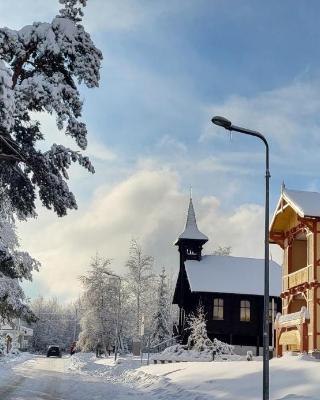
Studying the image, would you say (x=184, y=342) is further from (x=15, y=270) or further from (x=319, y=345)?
(x=15, y=270)

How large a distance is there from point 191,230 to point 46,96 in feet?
143

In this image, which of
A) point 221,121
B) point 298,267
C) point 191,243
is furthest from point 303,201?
point 191,243

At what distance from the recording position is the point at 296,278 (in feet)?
104

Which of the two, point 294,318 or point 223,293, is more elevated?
point 223,293

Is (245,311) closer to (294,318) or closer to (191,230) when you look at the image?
(191,230)

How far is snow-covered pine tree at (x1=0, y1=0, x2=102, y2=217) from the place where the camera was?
14.9 m

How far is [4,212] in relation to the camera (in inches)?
719

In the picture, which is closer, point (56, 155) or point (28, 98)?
point (28, 98)

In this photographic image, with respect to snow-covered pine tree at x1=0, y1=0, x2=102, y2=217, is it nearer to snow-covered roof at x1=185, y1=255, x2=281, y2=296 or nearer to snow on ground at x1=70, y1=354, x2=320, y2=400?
snow on ground at x1=70, y1=354, x2=320, y2=400

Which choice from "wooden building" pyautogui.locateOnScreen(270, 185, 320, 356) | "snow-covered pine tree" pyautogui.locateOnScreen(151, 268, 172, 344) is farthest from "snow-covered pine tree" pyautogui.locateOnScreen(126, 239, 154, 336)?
"wooden building" pyautogui.locateOnScreen(270, 185, 320, 356)

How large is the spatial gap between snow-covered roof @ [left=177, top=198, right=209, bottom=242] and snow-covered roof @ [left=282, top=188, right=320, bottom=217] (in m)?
24.4

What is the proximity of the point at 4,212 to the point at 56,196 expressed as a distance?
2.69 meters

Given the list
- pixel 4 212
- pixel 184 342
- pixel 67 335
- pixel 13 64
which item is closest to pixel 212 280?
pixel 184 342

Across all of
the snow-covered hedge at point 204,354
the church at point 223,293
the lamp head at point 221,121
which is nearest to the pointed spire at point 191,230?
the church at point 223,293
